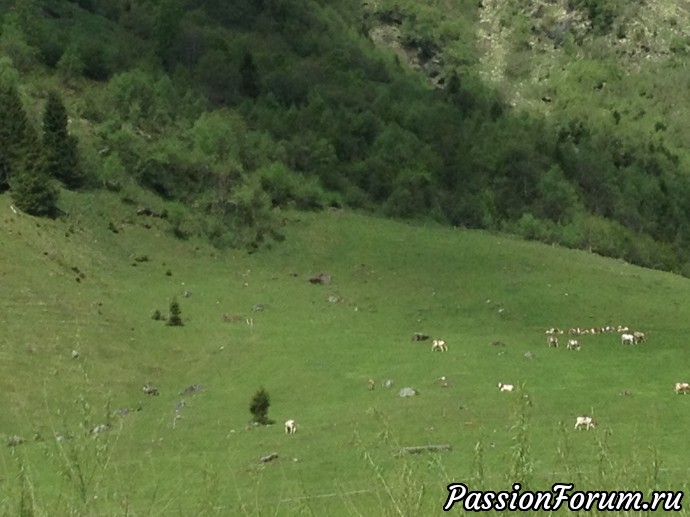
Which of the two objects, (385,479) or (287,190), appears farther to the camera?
(287,190)

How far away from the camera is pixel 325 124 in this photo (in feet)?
307

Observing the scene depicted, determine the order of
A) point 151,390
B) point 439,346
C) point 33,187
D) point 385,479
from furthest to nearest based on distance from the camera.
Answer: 1. point 33,187
2. point 439,346
3. point 151,390
4. point 385,479

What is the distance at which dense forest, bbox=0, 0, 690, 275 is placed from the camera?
7075 centimetres

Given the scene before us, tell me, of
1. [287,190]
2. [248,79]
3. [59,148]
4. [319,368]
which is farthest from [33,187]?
[248,79]

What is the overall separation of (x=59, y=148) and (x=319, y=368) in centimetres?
3581

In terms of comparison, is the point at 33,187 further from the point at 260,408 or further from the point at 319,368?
the point at 260,408

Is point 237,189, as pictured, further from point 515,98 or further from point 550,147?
point 515,98

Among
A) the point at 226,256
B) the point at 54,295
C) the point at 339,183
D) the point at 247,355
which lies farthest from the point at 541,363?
the point at 339,183

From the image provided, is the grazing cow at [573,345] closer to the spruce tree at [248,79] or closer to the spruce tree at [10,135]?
the spruce tree at [10,135]

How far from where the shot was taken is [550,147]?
104938 millimetres

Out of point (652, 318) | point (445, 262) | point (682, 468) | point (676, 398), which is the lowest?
point (445, 262)

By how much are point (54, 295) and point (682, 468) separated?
32.8 m

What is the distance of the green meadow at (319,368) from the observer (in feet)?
24.1

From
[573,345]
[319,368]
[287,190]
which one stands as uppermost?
[573,345]
